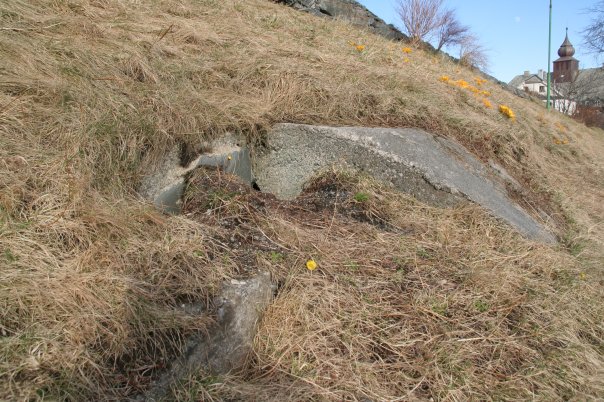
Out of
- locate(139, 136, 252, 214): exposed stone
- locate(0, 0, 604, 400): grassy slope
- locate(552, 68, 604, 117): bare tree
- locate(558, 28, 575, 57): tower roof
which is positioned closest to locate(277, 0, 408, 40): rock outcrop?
locate(0, 0, 604, 400): grassy slope

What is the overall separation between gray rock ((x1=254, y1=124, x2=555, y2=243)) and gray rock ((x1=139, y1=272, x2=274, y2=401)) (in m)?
1.51

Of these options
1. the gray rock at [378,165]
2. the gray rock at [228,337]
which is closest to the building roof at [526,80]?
the gray rock at [378,165]

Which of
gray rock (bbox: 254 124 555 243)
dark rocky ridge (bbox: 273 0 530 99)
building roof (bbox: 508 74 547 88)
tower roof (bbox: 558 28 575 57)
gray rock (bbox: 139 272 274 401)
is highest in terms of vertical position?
tower roof (bbox: 558 28 575 57)

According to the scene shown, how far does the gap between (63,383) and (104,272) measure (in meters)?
0.56

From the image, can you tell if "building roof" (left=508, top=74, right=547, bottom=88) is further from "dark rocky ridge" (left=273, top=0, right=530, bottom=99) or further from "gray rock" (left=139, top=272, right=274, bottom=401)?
"gray rock" (left=139, top=272, right=274, bottom=401)

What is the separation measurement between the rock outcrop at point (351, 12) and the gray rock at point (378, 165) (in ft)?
18.2

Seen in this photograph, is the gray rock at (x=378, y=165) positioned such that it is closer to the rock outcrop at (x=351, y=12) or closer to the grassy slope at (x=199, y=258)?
the grassy slope at (x=199, y=258)

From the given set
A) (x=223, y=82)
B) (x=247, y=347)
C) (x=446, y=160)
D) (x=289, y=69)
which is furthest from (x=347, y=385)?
(x=289, y=69)

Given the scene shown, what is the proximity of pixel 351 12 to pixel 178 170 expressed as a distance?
306 inches

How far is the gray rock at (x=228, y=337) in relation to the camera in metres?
2.02

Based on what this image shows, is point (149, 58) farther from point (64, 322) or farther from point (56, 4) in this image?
point (64, 322)

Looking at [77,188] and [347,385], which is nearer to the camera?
[347,385]

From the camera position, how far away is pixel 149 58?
4.02 m

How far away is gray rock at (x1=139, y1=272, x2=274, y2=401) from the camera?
202 cm
